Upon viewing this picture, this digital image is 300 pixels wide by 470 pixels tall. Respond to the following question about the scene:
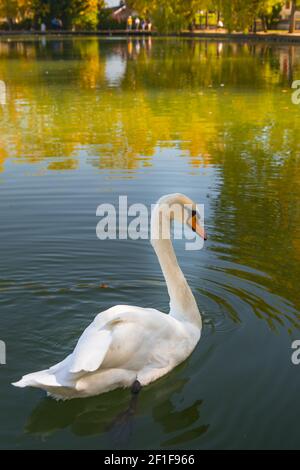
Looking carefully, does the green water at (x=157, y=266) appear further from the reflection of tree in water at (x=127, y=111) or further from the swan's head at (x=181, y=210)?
the swan's head at (x=181, y=210)

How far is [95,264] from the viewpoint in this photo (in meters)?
7.34

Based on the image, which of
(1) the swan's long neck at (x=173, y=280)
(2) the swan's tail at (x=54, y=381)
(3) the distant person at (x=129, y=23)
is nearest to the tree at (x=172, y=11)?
(3) the distant person at (x=129, y=23)

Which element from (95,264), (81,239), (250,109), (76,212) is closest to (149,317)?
(95,264)

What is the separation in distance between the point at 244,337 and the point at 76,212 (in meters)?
4.05

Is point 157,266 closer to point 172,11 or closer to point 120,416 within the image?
point 120,416

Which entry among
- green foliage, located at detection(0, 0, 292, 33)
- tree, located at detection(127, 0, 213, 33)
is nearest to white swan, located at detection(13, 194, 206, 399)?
green foliage, located at detection(0, 0, 292, 33)

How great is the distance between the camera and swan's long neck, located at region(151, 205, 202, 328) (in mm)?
5426

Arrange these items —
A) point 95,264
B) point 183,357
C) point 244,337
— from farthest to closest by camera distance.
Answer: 1. point 95,264
2. point 244,337
3. point 183,357

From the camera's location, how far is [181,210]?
5.56 m

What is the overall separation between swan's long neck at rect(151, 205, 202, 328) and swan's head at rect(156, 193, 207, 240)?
4 centimetres

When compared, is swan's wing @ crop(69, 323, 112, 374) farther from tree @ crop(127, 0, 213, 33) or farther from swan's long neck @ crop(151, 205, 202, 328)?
tree @ crop(127, 0, 213, 33)

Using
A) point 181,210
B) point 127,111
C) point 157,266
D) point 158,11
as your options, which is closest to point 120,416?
point 181,210

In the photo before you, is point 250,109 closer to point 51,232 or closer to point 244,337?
point 51,232

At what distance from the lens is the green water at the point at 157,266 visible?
14.9 ft
